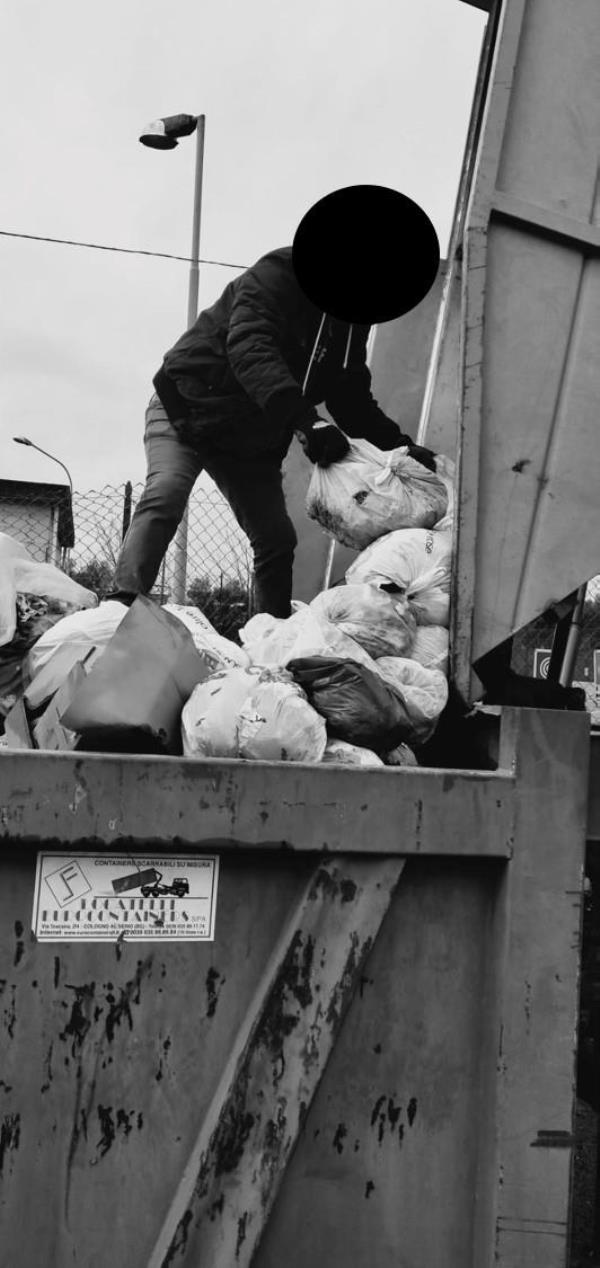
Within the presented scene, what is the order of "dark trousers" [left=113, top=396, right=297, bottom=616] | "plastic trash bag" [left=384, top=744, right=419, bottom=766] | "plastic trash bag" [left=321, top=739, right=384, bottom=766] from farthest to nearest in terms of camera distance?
"dark trousers" [left=113, top=396, right=297, bottom=616] → "plastic trash bag" [left=384, top=744, right=419, bottom=766] → "plastic trash bag" [left=321, top=739, right=384, bottom=766]

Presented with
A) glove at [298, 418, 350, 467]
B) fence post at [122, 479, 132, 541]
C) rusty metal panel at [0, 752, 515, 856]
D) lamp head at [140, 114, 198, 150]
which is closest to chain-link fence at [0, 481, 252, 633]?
fence post at [122, 479, 132, 541]

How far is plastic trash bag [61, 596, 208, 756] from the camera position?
1.86 meters

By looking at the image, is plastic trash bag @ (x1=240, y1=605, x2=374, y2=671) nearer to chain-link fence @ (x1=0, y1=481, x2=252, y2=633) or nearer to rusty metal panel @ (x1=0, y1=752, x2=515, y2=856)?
rusty metal panel @ (x1=0, y1=752, x2=515, y2=856)

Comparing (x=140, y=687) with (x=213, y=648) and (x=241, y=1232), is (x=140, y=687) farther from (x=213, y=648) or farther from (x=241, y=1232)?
(x=241, y=1232)

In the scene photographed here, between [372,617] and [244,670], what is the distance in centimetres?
37

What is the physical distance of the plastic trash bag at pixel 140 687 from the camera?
1858 millimetres

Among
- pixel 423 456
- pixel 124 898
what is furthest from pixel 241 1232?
pixel 423 456

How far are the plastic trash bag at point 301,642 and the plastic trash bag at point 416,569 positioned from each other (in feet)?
0.61

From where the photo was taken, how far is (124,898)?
1743 mm

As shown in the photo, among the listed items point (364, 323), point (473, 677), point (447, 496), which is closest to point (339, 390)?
point (364, 323)

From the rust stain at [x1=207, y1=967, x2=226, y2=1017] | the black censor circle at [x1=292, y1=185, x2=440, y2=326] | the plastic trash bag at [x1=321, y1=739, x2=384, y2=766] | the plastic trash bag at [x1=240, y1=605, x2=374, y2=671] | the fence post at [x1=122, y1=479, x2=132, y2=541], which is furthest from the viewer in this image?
the fence post at [x1=122, y1=479, x2=132, y2=541]

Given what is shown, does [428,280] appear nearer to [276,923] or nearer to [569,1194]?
[276,923]

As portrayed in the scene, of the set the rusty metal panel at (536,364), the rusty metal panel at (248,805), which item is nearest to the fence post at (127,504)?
the rusty metal panel at (536,364)

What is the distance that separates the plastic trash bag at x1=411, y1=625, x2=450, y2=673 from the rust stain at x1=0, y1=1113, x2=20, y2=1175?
1166 mm
